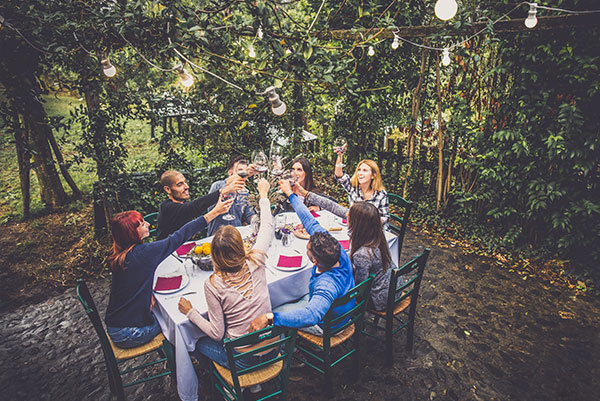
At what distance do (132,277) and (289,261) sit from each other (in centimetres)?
116

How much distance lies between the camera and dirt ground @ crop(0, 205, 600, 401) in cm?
263

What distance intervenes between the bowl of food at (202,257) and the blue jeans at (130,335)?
21.8 inches

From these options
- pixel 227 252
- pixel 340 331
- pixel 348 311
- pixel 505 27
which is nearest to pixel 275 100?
pixel 227 252

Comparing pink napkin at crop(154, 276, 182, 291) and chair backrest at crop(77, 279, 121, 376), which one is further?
pink napkin at crop(154, 276, 182, 291)

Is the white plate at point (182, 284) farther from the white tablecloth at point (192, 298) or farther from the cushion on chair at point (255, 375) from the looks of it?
the cushion on chair at point (255, 375)

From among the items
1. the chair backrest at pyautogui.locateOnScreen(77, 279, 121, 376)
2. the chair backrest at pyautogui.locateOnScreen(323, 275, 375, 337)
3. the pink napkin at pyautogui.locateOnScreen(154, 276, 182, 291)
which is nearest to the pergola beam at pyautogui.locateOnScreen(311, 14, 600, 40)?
the chair backrest at pyautogui.locateOnScreen(323, 275, 375, 337)

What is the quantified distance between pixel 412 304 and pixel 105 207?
392 cm

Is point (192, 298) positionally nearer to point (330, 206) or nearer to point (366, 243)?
point (366, 243)

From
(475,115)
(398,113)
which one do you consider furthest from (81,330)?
(475,115)

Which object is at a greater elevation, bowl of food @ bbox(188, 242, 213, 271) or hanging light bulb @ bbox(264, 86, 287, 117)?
hanging light bulb @ bbox(264, 86, 287, 117)

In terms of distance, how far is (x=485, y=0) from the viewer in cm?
407

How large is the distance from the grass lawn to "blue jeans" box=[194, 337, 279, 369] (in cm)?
257

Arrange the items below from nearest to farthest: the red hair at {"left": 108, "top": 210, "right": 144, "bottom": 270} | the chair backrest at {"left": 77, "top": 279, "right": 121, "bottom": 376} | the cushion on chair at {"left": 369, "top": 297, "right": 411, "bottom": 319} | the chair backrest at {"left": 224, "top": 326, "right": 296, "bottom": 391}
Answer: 1. the chair backrest at {"left": 224, "top": 326, "right": 296, "bottom": 391}
2. the chair backrest at {"left": 77, "top": 279, "right": 121, "bottom": 376}
3. the red hair at {"left": 108, "top": 210, "right": 144, "bottom": 270}
4. the cushion on chair at {"left": 369, "top": 297, "right": 411, "bottom": 319}

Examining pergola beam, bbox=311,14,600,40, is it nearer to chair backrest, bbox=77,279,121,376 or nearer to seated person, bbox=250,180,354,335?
seated person, bbox=250,180,354,335
